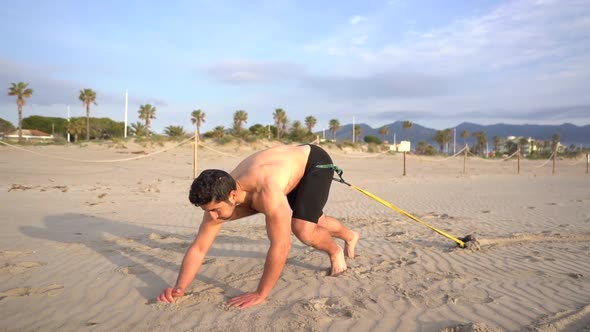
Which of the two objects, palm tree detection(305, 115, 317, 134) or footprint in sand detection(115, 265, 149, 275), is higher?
palm tree detection(305, 115, 317, 134)

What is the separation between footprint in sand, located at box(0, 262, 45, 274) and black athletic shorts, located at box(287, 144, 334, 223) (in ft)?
8.68

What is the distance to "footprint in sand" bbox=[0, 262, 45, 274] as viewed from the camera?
389 centimetres

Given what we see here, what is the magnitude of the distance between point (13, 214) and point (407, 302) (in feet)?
22.1

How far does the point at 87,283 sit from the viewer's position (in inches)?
143

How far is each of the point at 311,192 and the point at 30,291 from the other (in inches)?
94.6

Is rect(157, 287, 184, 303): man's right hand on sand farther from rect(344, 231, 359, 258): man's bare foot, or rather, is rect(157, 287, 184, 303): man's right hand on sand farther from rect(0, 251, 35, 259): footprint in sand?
rect(0, 251, 35, 259): footprint in sand

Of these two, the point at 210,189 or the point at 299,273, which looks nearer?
the point at 210,189

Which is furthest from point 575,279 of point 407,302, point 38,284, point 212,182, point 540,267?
point 38,284

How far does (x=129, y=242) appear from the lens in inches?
204

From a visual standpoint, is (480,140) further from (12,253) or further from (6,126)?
(12,253)

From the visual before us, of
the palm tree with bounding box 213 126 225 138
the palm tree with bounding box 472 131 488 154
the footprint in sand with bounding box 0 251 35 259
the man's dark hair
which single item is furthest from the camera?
the palm tree with bounding box 472 131 488 154

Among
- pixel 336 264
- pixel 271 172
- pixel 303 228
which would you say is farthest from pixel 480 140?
pixel 271 172

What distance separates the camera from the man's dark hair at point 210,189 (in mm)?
2699

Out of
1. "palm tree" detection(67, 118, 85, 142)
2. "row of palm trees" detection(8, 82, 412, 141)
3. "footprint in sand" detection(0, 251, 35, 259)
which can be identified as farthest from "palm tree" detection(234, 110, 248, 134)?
"footprint in sand" detection(0, 251, 35, 259)
